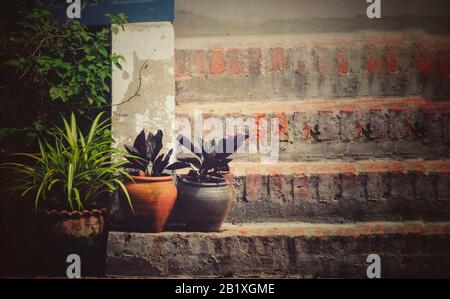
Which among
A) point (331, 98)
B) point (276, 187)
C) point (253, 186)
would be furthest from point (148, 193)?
point (331, 98)

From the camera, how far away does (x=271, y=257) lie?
224 cm

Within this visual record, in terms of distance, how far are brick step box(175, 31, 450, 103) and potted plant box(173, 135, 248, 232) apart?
70cm

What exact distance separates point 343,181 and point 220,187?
910mm

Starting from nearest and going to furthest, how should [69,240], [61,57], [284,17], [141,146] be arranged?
1. [69,240]
2. [141,146]
3. [61,57]
4. [284,17]

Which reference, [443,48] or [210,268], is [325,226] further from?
[443,48]

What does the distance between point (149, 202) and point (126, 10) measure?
5.06 ft

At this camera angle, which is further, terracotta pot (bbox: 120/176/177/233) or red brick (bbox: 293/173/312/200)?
red brick (bbox: 293/173/312/200)

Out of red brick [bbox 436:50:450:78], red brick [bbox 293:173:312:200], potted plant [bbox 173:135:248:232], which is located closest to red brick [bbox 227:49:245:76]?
potted plant [bbox 173:135:248:232]

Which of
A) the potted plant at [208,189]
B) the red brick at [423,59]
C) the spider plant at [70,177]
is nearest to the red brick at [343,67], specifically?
the red brick at [423,59]

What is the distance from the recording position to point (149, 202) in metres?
2.21

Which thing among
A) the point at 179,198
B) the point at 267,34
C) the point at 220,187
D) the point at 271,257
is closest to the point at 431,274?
the point at 271,257

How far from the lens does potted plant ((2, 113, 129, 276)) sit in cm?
214

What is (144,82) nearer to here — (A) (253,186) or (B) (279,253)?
(A) (253,186)

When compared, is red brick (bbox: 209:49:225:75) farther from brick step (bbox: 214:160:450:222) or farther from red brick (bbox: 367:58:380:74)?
red brick (bbox: 367:58:380:74)
